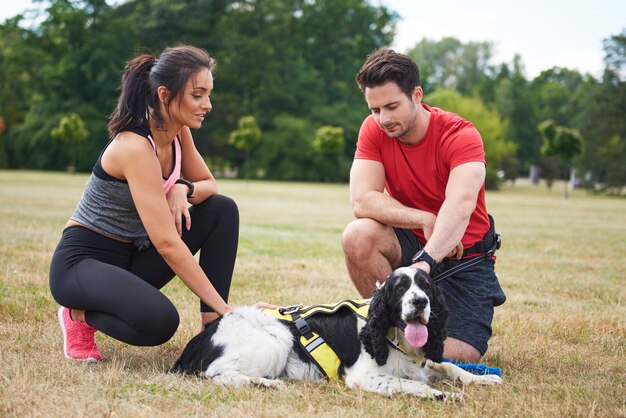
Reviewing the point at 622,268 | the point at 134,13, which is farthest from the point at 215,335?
the point at 134,13

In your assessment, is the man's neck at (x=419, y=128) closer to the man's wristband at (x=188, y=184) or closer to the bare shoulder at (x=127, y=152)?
the man's wristband at (x=188, y=184)

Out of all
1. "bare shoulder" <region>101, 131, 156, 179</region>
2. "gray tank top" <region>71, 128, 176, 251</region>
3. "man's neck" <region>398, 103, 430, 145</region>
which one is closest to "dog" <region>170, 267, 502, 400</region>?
"gray tank top" <region>71, 128, 176, 251</region>

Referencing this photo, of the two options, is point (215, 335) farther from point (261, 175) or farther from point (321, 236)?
point (261, 175)

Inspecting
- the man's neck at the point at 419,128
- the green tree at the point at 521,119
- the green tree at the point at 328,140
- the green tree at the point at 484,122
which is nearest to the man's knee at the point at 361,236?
the man's neck at the point at 419,128

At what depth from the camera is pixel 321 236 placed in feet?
41.9

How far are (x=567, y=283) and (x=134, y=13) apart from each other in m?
57.4

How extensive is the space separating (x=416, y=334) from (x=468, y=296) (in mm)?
1121

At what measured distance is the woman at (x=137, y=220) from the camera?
401 centimetres

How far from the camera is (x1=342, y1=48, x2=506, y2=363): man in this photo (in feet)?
14.5

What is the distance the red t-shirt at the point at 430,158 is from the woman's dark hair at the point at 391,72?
0.42 metres

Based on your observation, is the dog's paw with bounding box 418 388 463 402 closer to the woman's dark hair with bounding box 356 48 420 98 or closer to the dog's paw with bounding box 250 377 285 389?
the dog's paw with bounding box 250 377 285 389

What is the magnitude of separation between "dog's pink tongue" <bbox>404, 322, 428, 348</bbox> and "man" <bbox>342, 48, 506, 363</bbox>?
630mm

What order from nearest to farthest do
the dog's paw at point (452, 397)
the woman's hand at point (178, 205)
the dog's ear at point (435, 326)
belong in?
the dog's paw at point (452, 397) → the dog's ear at point (435, 326) → the woman's hand at point (178, 205)

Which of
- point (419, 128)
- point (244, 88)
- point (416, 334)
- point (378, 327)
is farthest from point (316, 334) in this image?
point (244, 88)
